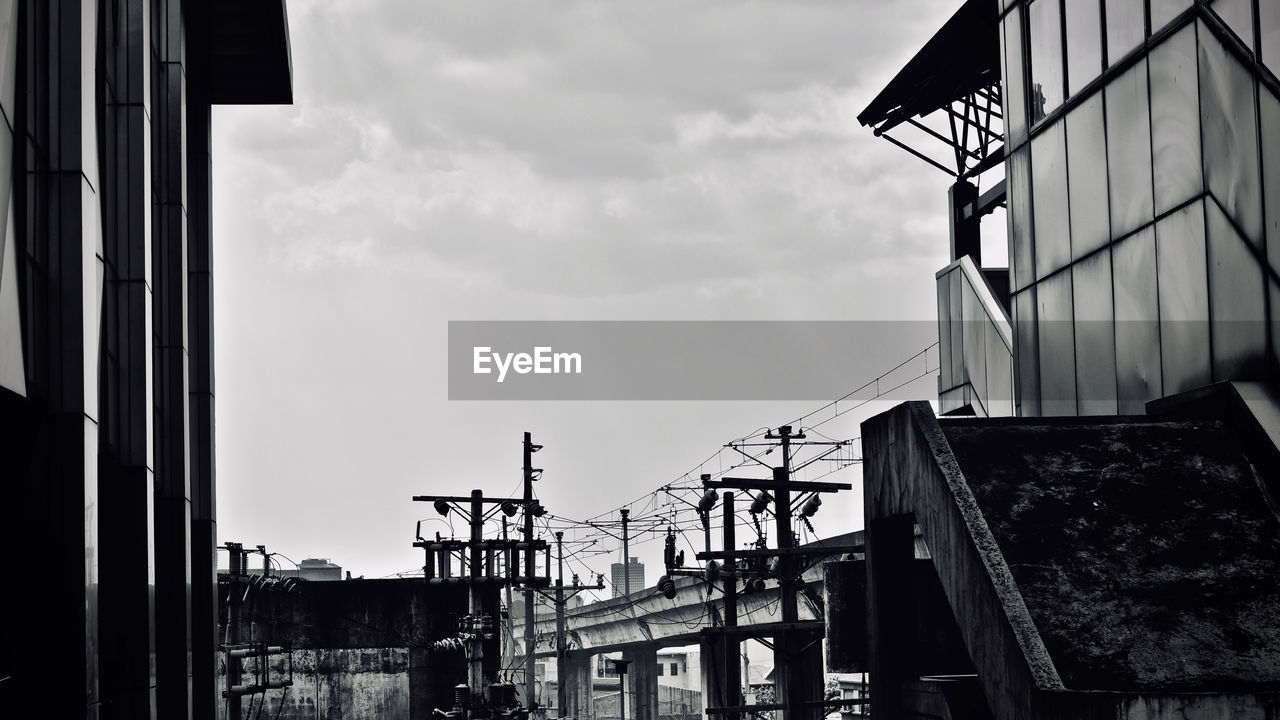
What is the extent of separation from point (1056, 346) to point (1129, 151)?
308 cm

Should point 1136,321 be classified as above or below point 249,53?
below

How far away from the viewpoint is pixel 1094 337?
16328 millimetres

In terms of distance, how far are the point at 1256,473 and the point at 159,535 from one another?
570 inches

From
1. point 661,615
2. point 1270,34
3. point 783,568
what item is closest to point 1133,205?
point 1270,34

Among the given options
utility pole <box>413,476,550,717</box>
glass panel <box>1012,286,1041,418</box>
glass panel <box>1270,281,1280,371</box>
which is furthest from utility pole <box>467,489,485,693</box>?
glass panel <box>1270,281,1280,371</box>

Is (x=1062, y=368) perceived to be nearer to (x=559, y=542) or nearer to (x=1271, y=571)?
(x=1271, y=571)

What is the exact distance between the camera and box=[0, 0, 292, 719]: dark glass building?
1241 cm

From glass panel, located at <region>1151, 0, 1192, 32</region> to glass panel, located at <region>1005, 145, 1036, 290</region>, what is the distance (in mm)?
3604

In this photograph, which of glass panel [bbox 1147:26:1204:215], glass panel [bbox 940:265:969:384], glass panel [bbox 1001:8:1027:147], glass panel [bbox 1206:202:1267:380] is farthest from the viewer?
glass panel [bbox 940:265:969:384]

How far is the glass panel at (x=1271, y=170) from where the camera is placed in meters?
12.4

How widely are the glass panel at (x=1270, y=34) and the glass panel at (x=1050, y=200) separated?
443cm

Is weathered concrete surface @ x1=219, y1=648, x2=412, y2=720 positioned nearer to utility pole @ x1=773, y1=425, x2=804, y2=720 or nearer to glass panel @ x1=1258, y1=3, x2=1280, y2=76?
utility pole @ x1=773, y1=425, x2=804, y2=720

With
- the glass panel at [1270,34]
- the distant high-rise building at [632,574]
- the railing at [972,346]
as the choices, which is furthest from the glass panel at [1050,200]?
the distant high-rise building at [632,574]

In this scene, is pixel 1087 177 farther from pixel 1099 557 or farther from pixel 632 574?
pixel 632 574
